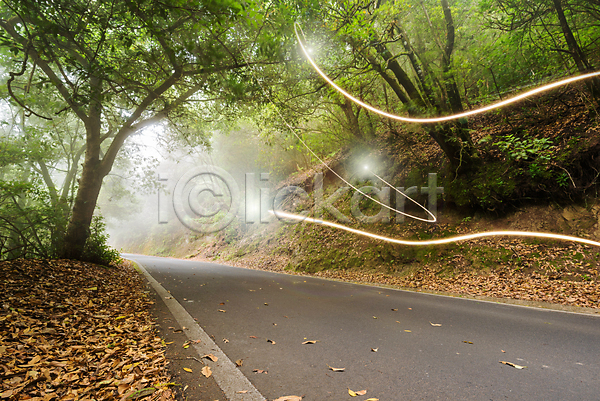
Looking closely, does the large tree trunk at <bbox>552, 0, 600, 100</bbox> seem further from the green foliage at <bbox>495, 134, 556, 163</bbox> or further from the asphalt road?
the asphalt road

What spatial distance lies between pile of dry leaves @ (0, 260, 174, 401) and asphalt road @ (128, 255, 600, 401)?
0.87 meters

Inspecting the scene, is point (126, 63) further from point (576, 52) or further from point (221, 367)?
point (576, 52)

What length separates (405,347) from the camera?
3.58 m

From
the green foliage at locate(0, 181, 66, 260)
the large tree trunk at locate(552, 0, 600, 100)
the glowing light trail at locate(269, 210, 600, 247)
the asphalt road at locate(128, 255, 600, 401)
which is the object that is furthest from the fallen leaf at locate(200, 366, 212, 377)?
the large tree trunk at locate(552, 0, 600, 100)

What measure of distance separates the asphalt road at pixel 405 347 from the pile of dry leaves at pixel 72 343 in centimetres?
87

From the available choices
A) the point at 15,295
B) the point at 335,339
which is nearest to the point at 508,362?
the point at 335,339

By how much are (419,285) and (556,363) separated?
18.6ft

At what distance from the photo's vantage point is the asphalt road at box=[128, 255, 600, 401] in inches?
104

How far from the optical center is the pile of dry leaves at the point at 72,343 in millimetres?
2424

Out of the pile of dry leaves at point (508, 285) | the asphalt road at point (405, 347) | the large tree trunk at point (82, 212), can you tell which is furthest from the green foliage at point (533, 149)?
the large tree trunk at point (82, 212)

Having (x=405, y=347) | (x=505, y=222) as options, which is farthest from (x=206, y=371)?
(x=505, y=222)

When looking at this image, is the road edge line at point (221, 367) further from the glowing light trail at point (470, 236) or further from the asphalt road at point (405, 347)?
the glowing light trail at point (470, 236)

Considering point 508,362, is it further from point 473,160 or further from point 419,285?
point 473,160

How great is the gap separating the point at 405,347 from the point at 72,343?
13.2 ft
